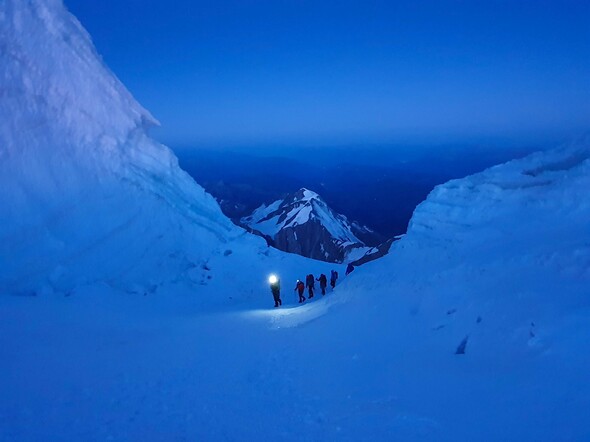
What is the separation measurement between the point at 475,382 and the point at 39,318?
13.6 meters

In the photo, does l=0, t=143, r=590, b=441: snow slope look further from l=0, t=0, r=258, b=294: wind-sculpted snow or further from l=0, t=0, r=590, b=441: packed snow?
l=0, t=0, r=258, b=294: wind-sculpted snow

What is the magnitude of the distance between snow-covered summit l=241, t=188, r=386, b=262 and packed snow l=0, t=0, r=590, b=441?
5023cm

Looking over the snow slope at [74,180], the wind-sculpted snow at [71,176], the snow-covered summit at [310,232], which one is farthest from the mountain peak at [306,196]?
the wind-sculpted snow at [71,176]

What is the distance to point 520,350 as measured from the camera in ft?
24.1

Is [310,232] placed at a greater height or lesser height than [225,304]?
greater

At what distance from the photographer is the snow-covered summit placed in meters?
79.8

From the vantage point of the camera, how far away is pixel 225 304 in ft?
69.4

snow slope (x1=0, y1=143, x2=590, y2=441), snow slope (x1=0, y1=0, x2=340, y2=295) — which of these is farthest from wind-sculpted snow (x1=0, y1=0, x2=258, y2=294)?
snow slope (x1=0, y1=143, x2=590, y2=441)

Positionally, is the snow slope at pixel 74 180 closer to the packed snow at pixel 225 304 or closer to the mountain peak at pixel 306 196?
the packed snow at pixel 225 304

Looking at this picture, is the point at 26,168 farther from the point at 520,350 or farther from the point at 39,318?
the point at 520,350

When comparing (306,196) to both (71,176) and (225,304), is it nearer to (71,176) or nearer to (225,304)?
(225,304)

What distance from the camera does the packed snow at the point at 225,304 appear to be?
6758 millimetres

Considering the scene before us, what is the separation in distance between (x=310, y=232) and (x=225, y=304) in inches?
2567

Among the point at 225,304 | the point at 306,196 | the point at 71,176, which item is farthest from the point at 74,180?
the point at 306,196
